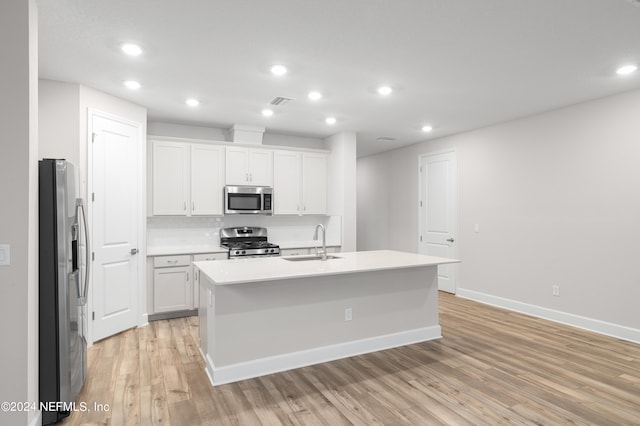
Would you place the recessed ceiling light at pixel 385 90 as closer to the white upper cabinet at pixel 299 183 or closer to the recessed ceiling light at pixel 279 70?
the recessed ceiling light at pixel 279 70

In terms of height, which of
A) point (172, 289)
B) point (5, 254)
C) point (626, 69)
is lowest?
point (172, 289)

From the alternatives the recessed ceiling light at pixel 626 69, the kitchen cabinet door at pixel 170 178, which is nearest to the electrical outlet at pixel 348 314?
the kitchen cabinet door at pixel 170 178

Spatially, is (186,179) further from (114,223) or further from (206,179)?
(114,223)

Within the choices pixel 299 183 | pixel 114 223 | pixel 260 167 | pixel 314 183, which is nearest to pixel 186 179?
pixel 260 167

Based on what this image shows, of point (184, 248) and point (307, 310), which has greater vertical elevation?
point (184, 248)

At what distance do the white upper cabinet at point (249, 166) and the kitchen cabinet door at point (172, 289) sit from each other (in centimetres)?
144

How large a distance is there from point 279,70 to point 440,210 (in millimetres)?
4037

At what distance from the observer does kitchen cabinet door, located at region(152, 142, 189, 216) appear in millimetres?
4762

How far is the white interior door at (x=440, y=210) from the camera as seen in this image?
5980 mm

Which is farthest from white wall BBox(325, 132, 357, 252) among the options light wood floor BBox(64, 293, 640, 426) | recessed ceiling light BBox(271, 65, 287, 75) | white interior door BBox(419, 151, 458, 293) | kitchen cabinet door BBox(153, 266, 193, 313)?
recessed ceiling light BBox(271, 65, 287, 75)

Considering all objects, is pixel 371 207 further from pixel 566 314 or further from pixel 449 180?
pixel 566 314

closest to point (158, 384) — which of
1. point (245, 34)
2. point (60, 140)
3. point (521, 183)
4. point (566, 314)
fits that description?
point (60, 140)

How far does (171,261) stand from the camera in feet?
15.0

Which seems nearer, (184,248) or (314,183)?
(184,248)
